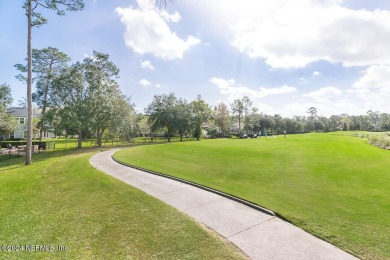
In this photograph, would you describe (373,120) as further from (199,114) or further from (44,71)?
(44,71)

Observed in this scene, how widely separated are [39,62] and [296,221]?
44.2 meters

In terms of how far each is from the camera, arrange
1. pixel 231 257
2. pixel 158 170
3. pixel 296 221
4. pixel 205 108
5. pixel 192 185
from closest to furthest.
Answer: pixel 231 257 → pixel 296 221 → pixel 192 185 → pixel 158 170 → pixel 205 108

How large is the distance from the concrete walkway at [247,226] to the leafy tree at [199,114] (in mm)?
45440

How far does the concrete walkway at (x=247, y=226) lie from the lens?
5.29 m

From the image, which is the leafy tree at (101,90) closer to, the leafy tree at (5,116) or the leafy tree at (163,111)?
the leafy tree at (5,116)

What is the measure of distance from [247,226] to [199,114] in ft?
169

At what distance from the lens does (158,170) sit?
1400cm

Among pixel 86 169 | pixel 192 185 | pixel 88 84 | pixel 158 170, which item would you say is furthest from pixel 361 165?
pixel 88 84

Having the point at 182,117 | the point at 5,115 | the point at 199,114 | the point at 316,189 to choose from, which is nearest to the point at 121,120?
the point at 5,115

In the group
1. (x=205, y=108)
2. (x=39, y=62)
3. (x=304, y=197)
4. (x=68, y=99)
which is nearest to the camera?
(x=304, y=197)

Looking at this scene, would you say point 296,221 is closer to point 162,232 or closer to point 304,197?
point 304,197

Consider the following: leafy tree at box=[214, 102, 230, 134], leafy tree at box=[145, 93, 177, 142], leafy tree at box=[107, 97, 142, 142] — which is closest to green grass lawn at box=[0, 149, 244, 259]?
leafy tree at box=[107, 97, 142, 142]

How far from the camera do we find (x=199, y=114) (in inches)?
2271

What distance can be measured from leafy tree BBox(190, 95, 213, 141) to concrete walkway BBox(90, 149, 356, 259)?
4544 centimetres
